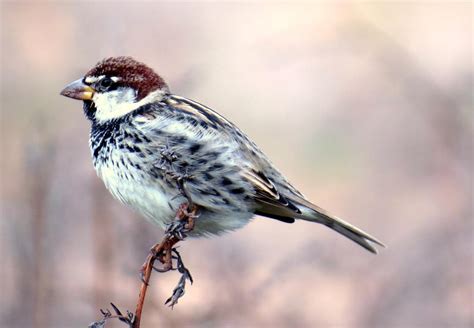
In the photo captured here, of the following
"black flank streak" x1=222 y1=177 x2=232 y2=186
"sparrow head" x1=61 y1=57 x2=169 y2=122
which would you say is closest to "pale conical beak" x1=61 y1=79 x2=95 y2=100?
"sparrow head" x1=61 y1=57 x2=169 y2=122

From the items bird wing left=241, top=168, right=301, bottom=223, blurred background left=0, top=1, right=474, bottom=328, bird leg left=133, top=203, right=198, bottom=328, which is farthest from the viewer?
blurred background left=0, top=1, right=474, bottom=328

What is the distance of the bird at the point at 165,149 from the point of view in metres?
4.00

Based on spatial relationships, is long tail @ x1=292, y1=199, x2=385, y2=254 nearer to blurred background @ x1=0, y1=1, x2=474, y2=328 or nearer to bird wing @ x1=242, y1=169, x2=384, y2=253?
bird wing @ x1=242, y1=169, x2=384, y2=253

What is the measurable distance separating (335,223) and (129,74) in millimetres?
1118

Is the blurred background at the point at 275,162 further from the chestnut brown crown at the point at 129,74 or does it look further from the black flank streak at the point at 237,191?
the black flank streak at the point at 237,191

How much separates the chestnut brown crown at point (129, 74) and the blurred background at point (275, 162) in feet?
2.17

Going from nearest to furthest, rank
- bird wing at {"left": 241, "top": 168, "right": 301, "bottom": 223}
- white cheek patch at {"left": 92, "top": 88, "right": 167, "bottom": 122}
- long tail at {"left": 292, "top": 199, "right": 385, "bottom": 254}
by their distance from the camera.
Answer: bird wing at {"left": 241, "top": 168, "right": 301, "bottom": 223}
white cheek patch at {"left": 92, "top": 88, "right": 167, "bottom": 122}
long tail at {"left": 292, "top": 199, "right": 385, "bottom": 254}

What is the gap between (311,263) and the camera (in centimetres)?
567

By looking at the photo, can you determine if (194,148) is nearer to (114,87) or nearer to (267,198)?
(267,198)

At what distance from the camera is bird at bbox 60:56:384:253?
4.00 metres

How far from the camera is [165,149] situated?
154 inches

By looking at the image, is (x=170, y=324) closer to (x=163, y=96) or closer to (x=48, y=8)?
(x=163, y=96)

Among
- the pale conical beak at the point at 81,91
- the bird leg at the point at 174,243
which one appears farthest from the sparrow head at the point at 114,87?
the bird leg at the point at 174,243

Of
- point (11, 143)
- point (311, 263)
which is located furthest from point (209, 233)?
point (11, 143)
